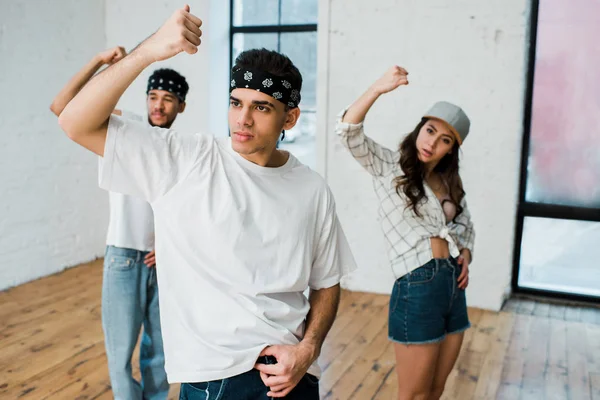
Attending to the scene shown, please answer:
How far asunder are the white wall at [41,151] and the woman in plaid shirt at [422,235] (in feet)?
11.4

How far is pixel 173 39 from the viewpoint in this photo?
1.13m

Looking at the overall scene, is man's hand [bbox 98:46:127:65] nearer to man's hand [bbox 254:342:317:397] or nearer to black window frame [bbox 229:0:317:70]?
man's hand [bbox 254:342:317:397]

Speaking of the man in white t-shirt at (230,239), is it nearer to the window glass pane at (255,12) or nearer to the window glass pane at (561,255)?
the window glass pane at (561,255)

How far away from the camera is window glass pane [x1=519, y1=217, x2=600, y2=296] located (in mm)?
4578

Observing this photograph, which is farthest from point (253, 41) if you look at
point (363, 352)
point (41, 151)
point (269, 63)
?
point (269, 63)

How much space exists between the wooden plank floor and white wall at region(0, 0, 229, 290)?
0.55m

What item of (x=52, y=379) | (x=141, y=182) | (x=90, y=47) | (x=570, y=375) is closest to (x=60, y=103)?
(x=141, y=182)

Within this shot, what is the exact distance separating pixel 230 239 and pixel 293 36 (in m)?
4.28

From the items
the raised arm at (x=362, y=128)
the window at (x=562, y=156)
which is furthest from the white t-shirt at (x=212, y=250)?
A: the window at (x=562, y=156)

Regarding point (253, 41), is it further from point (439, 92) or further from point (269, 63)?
point (269, 63)

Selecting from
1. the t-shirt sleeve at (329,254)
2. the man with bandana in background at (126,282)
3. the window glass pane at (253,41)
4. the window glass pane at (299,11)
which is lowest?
the man with bandana in background at (126,282)

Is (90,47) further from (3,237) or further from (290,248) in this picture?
(290,248)

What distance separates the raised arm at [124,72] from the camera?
1129 mm

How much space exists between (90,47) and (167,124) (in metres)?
3.28
